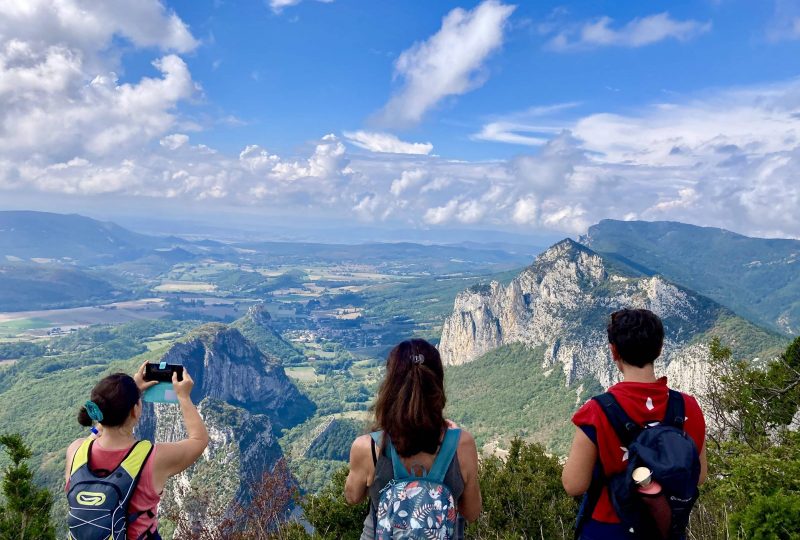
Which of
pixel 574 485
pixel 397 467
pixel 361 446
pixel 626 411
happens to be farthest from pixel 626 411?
pixel 361 446

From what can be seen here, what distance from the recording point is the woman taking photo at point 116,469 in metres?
3.60

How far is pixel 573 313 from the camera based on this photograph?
4382 inches

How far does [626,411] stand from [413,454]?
1543 millimetres

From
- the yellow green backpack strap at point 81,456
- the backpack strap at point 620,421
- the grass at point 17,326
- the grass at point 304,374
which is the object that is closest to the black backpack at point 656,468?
the backpack strap at point 620,421

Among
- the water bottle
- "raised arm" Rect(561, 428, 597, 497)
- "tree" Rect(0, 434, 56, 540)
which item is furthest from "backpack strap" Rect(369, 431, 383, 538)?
"tree" Rect(0, 434, 56, 540)

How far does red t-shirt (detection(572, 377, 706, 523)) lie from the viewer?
3.34 metres

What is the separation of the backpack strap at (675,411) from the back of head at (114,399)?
409 cm

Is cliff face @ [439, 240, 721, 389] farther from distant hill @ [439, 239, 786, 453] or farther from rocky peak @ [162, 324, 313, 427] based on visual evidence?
rocky peak @ [162, 324, 313, 427]

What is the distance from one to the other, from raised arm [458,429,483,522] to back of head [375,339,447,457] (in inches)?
8.5

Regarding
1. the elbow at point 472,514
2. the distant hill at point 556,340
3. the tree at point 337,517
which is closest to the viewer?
the elbow at point 472,514

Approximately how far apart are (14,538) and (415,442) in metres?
7.02

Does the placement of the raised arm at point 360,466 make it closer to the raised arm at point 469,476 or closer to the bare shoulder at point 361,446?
the bare shoulder at point 361,446

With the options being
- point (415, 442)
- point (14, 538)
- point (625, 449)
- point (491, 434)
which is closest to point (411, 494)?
point (415, 442)

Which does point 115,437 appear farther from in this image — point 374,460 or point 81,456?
point 374,460
